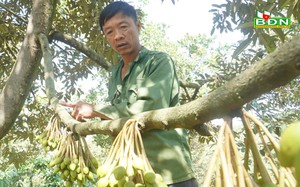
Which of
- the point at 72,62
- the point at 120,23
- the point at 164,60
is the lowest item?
Result: the point at 164,60

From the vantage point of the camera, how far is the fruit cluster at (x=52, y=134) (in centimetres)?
176

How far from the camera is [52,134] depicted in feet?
5.78

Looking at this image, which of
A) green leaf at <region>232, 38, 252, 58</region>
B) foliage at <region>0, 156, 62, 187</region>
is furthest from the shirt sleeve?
foliage at <region>0, 156, 62, 187</region>

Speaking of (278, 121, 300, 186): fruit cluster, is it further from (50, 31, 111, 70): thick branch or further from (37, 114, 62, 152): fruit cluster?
(50, 31, 111, 70): thick branch

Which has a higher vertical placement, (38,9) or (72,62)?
(72,62)

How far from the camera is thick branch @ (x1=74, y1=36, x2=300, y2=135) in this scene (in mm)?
525

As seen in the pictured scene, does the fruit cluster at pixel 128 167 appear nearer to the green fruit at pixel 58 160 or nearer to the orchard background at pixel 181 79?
the orchard background at pixel 181 79

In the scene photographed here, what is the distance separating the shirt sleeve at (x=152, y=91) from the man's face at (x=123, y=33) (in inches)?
8.7

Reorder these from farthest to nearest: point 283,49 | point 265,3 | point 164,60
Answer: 1. point 265,3
2. point 164,60
3. point 283,49

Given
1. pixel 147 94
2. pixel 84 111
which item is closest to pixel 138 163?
pixel 147 94

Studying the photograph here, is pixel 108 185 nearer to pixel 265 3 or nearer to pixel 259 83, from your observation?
pixel 259 83

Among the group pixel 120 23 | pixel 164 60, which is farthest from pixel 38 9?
pixel 164 60

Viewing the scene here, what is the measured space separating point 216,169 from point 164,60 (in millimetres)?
838

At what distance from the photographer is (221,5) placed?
8.99 ft
